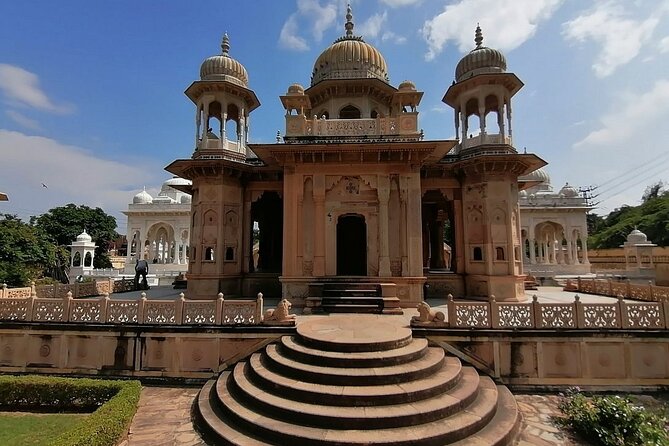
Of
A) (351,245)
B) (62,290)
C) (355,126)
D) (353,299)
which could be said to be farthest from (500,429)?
(62,290)

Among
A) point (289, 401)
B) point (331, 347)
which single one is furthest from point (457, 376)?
point (289, 401)

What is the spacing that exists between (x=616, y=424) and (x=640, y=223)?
54564mm

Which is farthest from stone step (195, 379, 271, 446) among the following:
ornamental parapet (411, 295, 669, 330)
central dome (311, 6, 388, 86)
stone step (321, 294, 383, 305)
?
central dome (311, 6, 388, 86)

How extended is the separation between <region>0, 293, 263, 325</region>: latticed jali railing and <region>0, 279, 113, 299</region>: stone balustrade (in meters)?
1.05

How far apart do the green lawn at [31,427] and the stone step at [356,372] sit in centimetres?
428

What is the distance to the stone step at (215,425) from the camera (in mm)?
5773

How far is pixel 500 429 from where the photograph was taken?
6090mm

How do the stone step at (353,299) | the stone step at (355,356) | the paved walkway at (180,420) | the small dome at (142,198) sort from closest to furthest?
the paved walkway at (180,420)
the stone step at (355,356)
the stone step at (353,299)
the small dome at (142,198)

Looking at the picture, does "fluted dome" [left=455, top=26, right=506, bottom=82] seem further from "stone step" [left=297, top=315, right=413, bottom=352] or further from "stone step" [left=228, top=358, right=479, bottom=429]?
"stone step" [left=228, top=358, right=479, bottom=429]

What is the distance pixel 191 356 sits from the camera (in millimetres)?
9055

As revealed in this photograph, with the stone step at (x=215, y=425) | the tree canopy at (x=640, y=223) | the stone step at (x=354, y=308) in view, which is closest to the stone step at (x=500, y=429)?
the stone step at (x=215, y=425)

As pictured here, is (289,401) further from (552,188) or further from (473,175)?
(552,188)

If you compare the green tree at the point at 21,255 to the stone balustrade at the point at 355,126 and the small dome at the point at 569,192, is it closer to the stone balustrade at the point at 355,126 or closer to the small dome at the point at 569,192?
the stone balustrade at the point at 355,126

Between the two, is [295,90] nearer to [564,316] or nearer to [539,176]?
[564,316]
